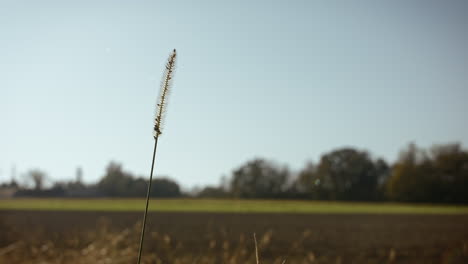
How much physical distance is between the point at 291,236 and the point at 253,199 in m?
57.9

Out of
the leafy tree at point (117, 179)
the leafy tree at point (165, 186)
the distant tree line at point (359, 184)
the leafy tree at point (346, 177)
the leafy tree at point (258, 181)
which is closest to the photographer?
the leafy tree at point (165, 186)

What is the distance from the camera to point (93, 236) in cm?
711

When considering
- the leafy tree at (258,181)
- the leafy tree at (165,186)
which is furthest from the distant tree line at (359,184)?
the leafy tree at (165,186)

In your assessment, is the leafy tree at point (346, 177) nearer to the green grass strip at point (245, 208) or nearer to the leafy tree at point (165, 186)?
the green grass strip at point (245, 208)

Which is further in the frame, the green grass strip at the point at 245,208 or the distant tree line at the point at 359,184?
the distant tree line at the point at 359,184

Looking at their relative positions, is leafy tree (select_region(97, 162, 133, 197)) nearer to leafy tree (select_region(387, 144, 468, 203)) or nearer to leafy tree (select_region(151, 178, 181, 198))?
leafy tree (select_region(151, 178, 181, 198))

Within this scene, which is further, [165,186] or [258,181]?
[258,181]

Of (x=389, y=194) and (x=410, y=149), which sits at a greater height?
(x=410, y=149)

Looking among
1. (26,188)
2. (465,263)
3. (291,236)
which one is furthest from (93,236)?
(26,188)

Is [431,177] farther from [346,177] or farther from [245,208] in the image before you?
[245,208]

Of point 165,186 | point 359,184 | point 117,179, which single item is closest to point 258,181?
point 359,184

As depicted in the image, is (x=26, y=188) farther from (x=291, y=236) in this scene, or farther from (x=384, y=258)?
(x=384, y=258)

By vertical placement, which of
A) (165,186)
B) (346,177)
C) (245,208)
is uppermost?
(346,177)

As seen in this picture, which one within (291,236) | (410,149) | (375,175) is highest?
(410,149)
